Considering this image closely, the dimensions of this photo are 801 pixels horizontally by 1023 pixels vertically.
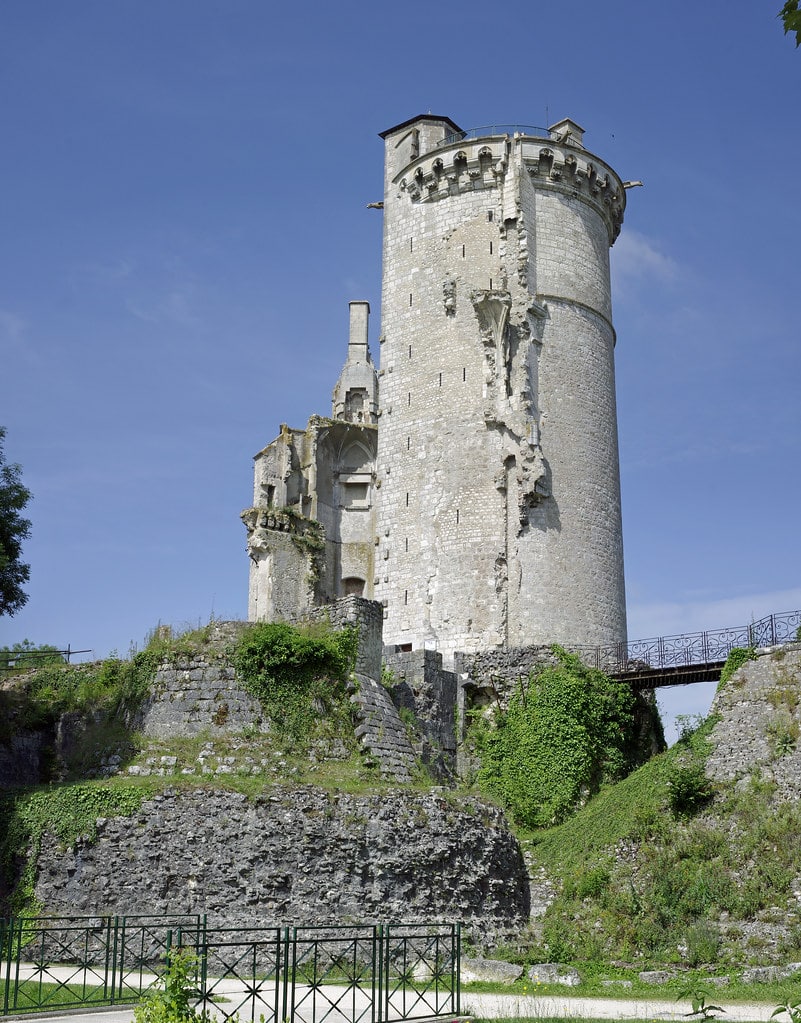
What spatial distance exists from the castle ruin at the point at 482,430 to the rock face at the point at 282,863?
11.4 meters

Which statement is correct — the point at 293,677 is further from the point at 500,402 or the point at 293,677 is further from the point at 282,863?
the point at 500,402

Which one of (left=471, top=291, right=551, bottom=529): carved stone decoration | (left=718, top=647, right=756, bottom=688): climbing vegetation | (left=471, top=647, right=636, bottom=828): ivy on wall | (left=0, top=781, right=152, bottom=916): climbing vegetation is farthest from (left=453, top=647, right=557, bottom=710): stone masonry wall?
(left=0, top=781, right=152, bottom=916): climbing vegetation

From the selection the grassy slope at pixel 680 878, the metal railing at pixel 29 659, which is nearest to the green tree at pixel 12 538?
the metal railing at pixel 29 659

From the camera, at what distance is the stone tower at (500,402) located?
31.8 m

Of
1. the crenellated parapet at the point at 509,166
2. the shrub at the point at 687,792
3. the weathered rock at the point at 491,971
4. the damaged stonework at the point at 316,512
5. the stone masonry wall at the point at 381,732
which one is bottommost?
the weathered rock at the point at 491,971

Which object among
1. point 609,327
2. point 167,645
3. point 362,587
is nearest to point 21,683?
point 167,645

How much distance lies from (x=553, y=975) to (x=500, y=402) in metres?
18.5

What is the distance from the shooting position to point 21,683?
26297 mm

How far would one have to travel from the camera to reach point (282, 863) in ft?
60.0

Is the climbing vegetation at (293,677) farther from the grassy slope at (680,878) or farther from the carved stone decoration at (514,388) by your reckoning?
the carved stone decoration at (514,388)

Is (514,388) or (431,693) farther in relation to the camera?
(514,388)

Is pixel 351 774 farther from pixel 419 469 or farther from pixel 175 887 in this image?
pixel 419 469

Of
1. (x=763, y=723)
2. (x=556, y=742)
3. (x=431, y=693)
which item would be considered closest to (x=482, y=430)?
(x=431, y=693)

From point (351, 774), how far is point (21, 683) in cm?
975
